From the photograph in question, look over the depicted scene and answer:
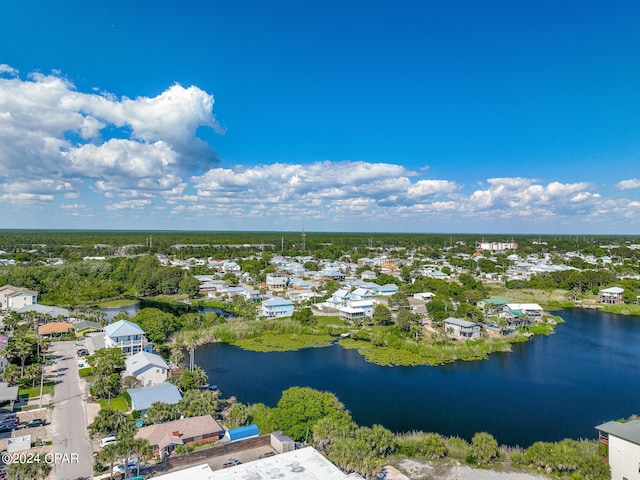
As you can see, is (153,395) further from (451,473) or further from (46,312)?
(46,312)

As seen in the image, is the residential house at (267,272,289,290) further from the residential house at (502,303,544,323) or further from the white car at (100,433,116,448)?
the white car at (100,433,116,448)

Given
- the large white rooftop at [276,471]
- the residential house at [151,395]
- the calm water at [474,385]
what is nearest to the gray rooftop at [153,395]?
the residential house at [151,395]

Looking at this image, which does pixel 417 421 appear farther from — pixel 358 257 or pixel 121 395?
pixel 358 257

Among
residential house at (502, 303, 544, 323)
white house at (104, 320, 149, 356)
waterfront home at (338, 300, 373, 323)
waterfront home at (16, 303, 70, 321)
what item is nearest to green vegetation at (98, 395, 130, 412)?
white house at (104, 320, 149, 356)

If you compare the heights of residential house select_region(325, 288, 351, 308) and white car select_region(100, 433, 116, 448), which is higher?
residential house select_region(325, 288, 351, 308)

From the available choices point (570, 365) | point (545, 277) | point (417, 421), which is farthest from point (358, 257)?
point (417, 421)

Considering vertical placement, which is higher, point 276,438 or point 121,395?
point 276,438
